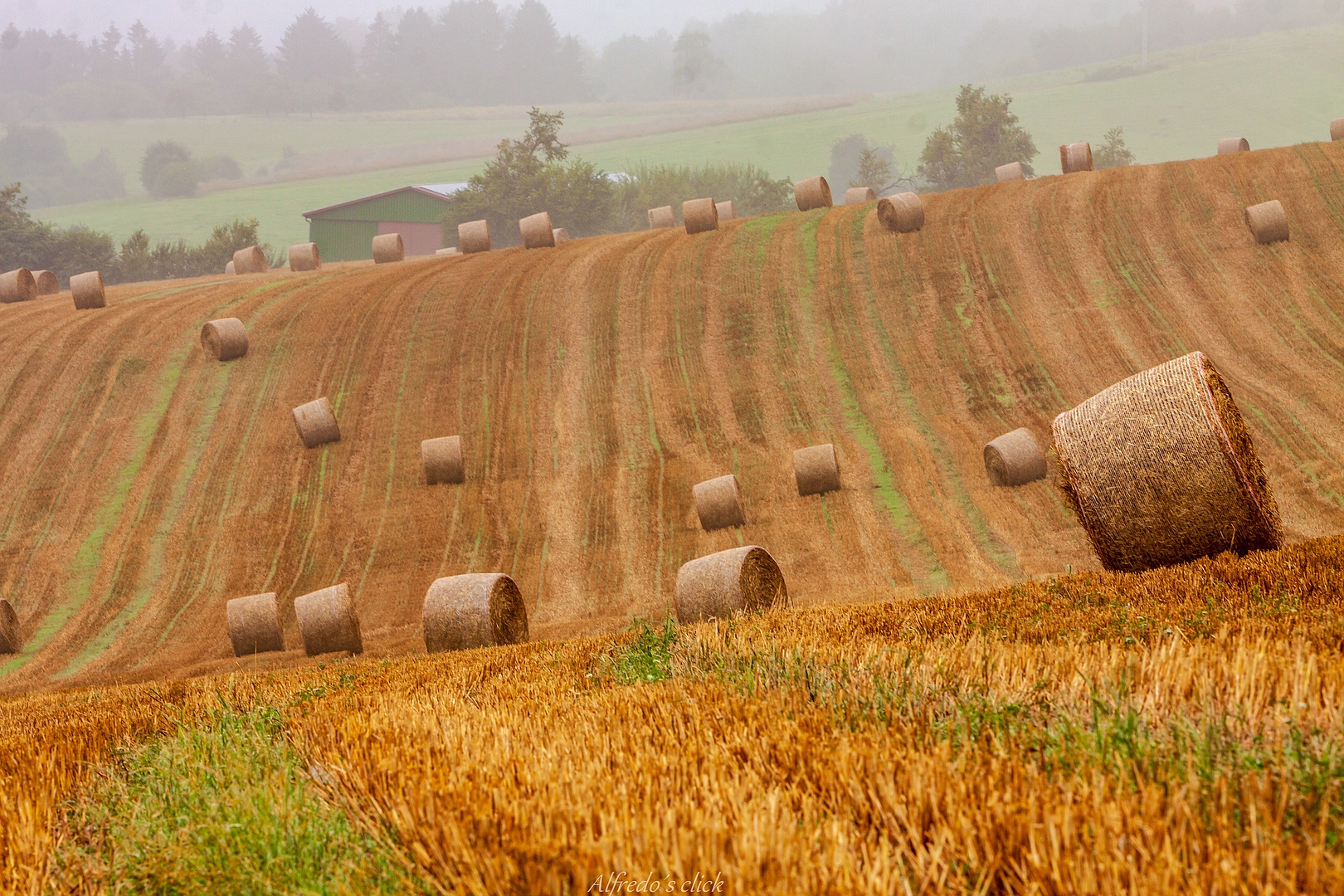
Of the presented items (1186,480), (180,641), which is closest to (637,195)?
(180,641)

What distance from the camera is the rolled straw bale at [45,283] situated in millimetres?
44469

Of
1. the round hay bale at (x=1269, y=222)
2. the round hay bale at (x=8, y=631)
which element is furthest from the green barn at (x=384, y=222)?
the round hay bale at (x=1269, y=222)

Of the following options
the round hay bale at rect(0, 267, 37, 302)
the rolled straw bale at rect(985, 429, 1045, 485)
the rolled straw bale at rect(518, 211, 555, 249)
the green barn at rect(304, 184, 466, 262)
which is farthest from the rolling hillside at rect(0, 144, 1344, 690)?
the green barn at rect(304, 184, 466, 262)

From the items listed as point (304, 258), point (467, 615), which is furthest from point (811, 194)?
point (467, 615)

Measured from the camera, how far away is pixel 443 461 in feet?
78.5

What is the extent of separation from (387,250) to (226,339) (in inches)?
750

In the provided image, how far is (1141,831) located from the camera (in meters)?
2.47

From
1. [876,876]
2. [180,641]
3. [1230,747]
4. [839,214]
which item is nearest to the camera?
[876,876]

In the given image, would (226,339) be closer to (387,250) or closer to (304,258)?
(387,250)

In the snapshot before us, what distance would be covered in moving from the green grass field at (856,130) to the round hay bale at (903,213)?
93915mm

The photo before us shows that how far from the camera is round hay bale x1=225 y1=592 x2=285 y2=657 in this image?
59.0 ft

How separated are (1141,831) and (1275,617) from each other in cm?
402

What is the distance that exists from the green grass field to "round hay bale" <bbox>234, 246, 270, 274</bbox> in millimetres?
67173

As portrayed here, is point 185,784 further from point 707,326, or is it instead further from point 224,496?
point 707,326
